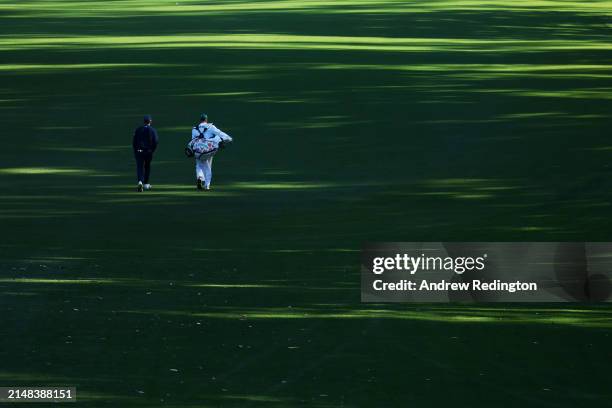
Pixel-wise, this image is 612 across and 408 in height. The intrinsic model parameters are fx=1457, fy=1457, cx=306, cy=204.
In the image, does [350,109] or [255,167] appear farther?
[350,109]

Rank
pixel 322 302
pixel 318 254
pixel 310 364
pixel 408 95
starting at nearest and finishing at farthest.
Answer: pixel 310 364
pixel 322 302
pixel 318 254
pixel 408 95

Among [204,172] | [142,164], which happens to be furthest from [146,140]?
[204,172]

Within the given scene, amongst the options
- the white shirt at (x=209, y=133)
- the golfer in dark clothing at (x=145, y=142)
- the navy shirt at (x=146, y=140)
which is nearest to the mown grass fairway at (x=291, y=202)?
the golfer in dark clothing at (x=145, y=142)

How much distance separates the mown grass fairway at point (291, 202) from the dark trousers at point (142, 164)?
354 millimetres

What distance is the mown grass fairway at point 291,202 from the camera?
15.0 m

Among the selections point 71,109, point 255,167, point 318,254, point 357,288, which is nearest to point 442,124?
point 255,167

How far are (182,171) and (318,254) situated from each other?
8827 mm

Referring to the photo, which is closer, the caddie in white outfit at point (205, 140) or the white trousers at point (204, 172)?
the caddie in white outfit at point (205, 140)

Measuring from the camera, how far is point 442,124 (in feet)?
118

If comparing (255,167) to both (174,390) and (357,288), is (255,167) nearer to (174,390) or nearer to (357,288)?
Answer: (357,288)

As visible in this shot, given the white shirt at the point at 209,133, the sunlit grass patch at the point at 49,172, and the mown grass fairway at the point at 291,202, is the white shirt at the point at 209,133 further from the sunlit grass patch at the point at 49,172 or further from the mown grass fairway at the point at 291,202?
the sunlit grass patch at the point at 49,172

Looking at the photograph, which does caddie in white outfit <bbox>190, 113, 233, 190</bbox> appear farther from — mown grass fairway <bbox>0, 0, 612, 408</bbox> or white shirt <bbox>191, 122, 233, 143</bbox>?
mown grass fairway <bbox>0, 0, 612, 408</bbox>

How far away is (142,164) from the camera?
27.0m

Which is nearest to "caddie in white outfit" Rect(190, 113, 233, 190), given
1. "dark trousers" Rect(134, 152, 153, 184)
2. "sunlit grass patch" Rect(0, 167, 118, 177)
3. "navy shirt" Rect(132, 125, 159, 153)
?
"navy shirt" Rect(132, 125, 159, 153)
